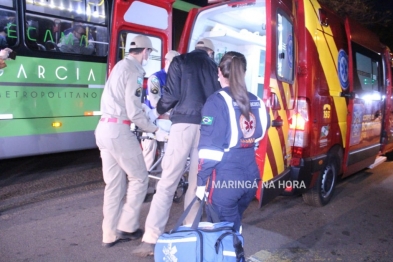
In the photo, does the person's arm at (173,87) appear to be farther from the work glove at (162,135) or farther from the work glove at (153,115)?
the work glove at (153,115)

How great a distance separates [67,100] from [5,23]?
133 cm

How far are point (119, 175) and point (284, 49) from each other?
6.91ft

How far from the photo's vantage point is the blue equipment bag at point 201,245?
234 centimetres

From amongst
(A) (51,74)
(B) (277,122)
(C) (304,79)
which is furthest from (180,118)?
(A) (51,74)

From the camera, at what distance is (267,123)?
9.63 ft

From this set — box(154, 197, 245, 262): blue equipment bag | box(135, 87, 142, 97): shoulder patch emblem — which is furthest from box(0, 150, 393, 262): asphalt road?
box(135, 87, 142, 97): shoulder patch emblem

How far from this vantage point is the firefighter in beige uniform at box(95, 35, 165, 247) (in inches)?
138

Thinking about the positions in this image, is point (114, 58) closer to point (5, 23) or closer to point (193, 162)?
point (5, 23)

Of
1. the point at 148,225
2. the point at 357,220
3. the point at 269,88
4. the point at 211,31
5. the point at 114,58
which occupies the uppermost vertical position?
the point at 211,31

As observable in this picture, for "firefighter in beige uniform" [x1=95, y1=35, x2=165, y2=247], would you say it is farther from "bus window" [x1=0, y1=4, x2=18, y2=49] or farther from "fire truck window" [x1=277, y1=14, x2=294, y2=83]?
"bus window" [x1=0, y1=4, x2=18, y2=49]

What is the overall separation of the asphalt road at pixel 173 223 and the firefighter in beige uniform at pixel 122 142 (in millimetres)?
291

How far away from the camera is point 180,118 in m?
3.53

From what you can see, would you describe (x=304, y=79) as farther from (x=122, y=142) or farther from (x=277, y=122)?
(x=122, y=142)

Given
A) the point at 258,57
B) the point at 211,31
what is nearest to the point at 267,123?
Answer: the point at 211,31
